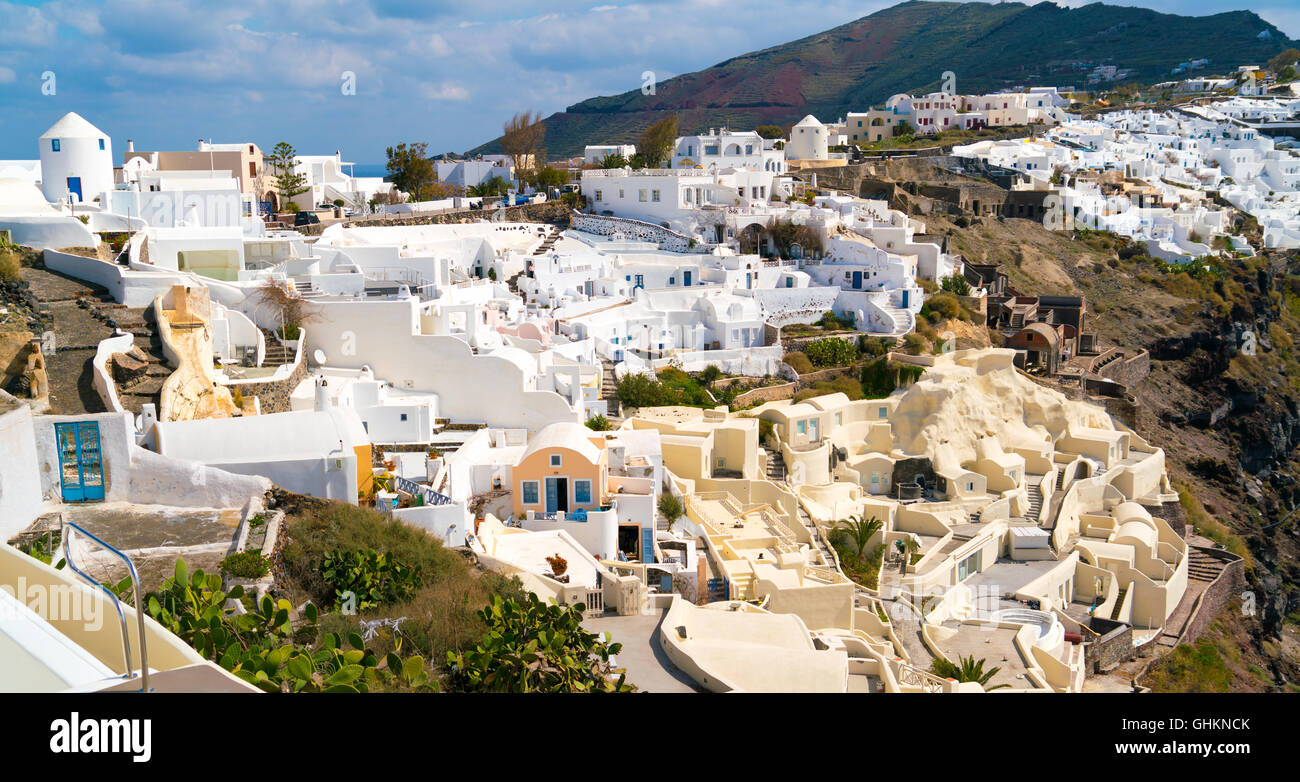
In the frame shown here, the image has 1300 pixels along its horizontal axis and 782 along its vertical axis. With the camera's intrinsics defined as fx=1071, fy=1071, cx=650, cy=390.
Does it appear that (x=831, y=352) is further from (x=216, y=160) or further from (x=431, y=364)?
(x=216, y=160)

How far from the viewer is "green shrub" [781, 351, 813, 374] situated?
25.7m

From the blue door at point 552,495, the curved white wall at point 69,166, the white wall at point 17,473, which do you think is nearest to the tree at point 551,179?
the curved white wall at point 69,166

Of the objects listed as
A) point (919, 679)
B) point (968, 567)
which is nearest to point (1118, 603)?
point (968, 567)

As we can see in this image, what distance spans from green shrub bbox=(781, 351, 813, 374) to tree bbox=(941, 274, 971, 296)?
7.71m

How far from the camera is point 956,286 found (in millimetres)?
31984

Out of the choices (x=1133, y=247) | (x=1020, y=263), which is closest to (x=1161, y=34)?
(x=1133, y=247)

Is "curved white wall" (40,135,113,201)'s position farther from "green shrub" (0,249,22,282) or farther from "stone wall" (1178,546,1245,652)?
"stone wall" (1178,546,1245,652)

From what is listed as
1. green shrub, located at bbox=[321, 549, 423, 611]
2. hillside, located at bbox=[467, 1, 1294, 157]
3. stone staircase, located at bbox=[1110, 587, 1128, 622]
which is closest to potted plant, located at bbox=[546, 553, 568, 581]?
green shrub, located at bbox=[321, 549, 423, 611]

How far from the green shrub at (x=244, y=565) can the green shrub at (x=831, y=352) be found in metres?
18.4

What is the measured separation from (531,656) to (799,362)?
1797cm

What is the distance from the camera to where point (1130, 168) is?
56.3 meters
